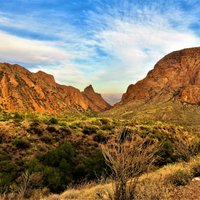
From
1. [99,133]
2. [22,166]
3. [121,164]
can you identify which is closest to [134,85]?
[99,133]

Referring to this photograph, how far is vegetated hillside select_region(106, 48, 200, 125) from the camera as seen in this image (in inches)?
3988

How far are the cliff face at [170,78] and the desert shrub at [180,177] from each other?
414 ft

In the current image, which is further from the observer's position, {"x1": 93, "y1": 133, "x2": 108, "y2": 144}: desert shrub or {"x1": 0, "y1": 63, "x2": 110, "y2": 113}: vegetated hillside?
{"x1": 0, "y1": 63, "x2": 110, "y2": 113}: vegetated hillside

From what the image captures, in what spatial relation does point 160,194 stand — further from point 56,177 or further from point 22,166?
point 22,166

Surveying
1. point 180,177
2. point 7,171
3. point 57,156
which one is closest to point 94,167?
point 57,156

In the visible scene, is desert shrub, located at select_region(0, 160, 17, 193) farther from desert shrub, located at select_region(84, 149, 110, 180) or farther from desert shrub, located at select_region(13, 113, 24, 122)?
desert shrub, located at select_region(13, 113, 24, 122)

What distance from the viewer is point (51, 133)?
101 feet

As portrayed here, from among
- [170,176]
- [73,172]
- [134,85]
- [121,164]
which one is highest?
[134,85]

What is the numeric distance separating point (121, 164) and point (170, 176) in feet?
10.9

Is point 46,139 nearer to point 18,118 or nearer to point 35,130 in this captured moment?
point 35,130

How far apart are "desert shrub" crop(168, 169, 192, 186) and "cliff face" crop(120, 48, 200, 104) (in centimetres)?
12614

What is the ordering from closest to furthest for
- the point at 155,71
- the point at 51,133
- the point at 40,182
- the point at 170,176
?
the point at 170,176 → the point at 40,182 → the point at 51,133 → the point at 155,71

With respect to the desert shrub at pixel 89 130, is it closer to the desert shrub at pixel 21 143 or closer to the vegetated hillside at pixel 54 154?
the vegetated hillside at pixel 54 154

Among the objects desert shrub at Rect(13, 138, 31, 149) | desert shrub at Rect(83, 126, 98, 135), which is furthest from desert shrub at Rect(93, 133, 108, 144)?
desert shrub at Rect(13, 138, 31, 149)
